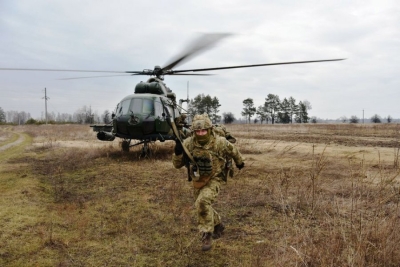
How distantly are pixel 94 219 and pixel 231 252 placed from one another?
7.85 ft

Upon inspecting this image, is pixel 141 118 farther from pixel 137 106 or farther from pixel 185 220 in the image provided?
pixel 185 220

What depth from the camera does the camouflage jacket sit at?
13.5 ft

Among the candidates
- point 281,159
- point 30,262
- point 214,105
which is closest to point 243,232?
point 30,262

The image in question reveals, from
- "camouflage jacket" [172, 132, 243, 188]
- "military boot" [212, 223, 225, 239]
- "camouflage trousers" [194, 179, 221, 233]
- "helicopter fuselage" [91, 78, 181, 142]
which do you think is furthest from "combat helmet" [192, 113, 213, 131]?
"helicopter fuselage" [91, 78, 181, 142]

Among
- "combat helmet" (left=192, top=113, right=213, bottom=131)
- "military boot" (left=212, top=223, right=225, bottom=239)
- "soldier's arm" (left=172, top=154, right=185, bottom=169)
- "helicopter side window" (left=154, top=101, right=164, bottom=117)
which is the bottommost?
"military boot" (left=212, top=223, right=225, bottom=239)

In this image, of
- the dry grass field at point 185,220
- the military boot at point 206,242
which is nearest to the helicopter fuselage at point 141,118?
the dry grass field at point 185,220

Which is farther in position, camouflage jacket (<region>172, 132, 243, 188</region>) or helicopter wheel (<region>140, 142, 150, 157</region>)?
helicopter wheel (<region>140, 142, 150, 157</region>)

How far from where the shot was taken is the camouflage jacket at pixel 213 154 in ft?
13.5

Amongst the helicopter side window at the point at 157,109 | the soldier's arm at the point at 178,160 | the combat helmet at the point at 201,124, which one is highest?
the helicopter side window at the point at 157,109

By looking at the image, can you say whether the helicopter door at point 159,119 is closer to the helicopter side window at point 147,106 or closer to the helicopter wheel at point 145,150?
the helicopter side window at point 147,106

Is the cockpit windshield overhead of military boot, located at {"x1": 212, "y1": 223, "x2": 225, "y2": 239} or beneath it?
overhead

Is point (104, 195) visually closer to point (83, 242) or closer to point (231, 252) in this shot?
point (83, 242)

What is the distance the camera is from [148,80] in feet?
36.5

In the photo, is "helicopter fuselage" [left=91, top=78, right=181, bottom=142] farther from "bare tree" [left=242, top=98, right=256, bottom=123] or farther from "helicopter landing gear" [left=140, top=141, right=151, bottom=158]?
"bare tree" [left=242, top=98, right=256, bottom=123]
